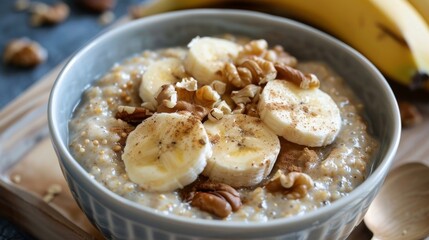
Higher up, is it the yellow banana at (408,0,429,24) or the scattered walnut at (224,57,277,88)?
the yellow banana at (408,0,429,24)

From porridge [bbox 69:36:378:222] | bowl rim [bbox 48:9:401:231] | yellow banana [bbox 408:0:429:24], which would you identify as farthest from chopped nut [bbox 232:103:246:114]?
yellow banana [bbox 408:0:429:24]

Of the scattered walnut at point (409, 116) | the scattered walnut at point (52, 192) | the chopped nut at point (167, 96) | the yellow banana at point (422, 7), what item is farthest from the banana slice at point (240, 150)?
the yellow banana at point (422, 7)

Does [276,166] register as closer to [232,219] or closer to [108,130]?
[232,219]

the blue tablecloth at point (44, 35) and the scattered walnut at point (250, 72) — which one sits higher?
the scattered walnut at point (250, 72)

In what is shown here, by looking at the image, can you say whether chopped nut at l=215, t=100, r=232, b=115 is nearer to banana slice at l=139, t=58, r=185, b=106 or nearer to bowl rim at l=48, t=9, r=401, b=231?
banana slice at l=139, t=58, r=185, b=106

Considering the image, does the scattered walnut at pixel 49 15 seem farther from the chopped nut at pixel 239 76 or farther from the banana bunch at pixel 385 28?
the chopped nut at pixel 239 76

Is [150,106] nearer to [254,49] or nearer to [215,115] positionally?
[215,115]

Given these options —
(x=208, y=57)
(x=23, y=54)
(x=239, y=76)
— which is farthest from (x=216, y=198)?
(x=23, y=54)
